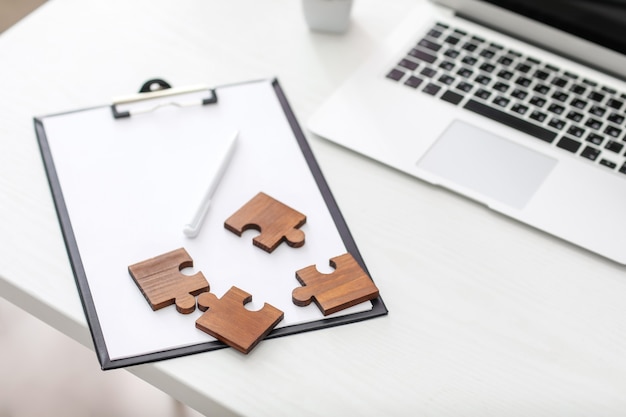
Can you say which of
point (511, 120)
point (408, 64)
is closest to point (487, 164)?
point (511, 120)

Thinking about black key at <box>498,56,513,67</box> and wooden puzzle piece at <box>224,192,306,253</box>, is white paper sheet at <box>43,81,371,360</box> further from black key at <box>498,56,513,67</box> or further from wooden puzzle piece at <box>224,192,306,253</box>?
black key at <box>498,56,513,67</box>

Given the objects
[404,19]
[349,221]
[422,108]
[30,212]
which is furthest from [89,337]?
[404,19]

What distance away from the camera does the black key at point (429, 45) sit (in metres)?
0.96

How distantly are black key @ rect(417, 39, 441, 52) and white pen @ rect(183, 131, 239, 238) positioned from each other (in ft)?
0.89

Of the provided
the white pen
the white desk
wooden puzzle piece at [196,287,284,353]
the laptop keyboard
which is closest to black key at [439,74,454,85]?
the laptop keyboard

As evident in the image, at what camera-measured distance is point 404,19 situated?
1.02 m

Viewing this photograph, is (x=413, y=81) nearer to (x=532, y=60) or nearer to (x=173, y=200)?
(x=532, y=60)

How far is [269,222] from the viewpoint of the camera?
0.76 meters

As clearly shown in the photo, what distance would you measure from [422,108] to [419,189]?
12 cm

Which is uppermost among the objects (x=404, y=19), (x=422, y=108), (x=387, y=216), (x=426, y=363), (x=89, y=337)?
(x=404, y=19)

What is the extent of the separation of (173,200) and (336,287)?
0.19 m

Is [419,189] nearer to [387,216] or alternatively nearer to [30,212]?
[387,216]

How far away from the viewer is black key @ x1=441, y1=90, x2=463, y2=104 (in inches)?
35.6

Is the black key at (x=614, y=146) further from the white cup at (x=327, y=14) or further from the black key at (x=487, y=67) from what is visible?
the white cup at (x=327, y=14)
